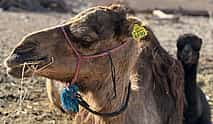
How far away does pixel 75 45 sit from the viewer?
161 inches

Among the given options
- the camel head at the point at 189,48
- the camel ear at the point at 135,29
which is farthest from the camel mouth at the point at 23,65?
the camel head at the point at 189,48

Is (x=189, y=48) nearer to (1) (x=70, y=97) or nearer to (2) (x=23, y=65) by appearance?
(1) (x=70, y=97)

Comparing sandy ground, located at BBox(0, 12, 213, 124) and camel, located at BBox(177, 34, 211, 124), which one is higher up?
camel, located at BBox(177, 34, 211, 124)

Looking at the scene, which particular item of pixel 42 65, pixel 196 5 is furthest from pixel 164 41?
pixel 196 5

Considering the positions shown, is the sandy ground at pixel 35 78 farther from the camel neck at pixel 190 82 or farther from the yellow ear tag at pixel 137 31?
the yellow ear tag at pixel 137 31

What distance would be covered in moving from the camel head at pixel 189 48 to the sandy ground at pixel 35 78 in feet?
4.28

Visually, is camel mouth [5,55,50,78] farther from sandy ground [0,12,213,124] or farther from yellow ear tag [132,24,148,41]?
sandy ground [0,12,213,124]

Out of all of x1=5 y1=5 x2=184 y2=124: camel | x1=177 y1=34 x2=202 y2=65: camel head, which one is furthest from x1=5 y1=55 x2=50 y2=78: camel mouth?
x1=177 y1=34 x2=202 y2=65: camel head

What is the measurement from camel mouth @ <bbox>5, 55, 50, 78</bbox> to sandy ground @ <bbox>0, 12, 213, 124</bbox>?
1532 mm

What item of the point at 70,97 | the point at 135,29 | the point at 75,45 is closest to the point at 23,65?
the point at 75,45

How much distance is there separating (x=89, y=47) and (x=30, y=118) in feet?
7.85

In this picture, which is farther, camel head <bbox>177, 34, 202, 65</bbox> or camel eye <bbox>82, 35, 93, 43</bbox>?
camel head <bbox>177, 34, 202, 65</bbox>

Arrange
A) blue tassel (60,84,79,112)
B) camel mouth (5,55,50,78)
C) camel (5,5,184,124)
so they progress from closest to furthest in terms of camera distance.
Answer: camel mouth (5,55,50,78) < camel (5,5,184,124) < blue tassel (60,84,79,112)

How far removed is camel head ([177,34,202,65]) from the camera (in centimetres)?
603
